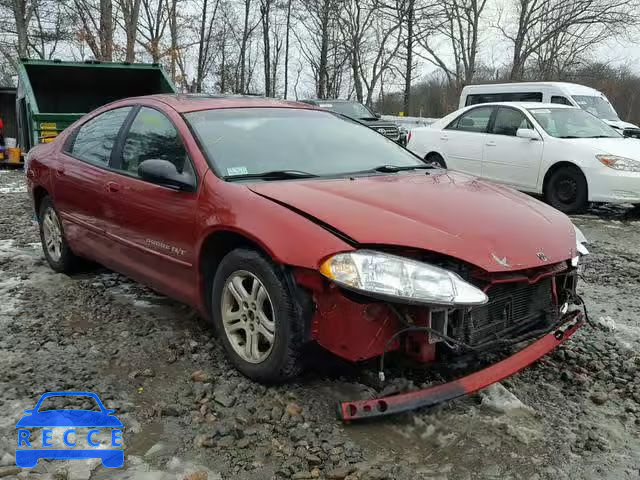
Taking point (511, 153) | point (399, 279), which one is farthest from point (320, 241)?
point (511, 153)

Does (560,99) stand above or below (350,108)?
above

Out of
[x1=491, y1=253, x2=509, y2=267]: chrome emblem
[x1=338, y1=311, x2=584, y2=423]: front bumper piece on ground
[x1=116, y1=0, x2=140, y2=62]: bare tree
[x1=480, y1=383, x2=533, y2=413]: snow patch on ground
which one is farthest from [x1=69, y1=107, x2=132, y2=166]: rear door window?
[x1=116, y1=0, x2=140, y2=62]: bare tree

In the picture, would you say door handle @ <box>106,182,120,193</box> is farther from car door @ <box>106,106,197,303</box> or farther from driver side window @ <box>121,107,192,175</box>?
driver side window @ <box>121,107,192,175</box>

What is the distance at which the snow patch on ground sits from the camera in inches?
106

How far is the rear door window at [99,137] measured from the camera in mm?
4095

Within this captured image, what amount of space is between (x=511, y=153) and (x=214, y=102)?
592cm

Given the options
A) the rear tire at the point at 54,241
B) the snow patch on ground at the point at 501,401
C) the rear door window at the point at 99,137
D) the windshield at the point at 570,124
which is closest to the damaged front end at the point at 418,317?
the snow patch on ground at the point at 501,401

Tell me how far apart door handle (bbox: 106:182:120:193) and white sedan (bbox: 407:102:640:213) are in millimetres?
6153

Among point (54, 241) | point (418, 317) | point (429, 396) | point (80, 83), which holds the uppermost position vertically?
point (80, 83)

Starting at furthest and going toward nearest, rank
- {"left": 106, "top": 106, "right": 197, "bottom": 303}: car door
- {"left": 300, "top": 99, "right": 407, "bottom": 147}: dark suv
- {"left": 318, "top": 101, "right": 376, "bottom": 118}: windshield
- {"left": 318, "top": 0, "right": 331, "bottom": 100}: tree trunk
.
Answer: {"left": 318, "top": 0, "right": 331, "bottom": 100}: tree trunk < {"left": 318, "top": 101, "right": 376, "bottom": 118}: windshield < {"left": 300, "top": 99, "right": 407, "bottom": 147}: dark suv < {"left": 106, "top": 106, "right": 197, "bottom": 303}: car door

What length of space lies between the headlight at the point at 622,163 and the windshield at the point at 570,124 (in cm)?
85

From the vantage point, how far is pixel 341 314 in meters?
2.45

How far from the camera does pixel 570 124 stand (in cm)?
844

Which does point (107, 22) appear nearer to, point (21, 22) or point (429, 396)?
point (21, 22)
